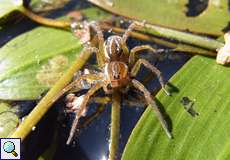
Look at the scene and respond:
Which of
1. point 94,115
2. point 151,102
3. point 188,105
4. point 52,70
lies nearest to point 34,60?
point 52,70

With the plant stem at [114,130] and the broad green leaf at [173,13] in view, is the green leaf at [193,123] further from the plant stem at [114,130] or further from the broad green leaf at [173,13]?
the broad green leaf at [173,13]

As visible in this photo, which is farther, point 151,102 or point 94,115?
point 94,115

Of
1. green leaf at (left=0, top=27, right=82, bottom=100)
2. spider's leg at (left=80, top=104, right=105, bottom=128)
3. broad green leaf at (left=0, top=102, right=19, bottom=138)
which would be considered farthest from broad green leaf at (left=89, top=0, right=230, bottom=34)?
broad green leaf at (left=0, top=102, right=19, bottom=138)

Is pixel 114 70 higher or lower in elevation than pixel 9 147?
higher

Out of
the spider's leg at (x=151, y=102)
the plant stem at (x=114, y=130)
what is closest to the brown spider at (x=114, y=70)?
the spider's leg at (x=151, y=102)

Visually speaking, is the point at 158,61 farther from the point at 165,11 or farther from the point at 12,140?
the point at 12,140

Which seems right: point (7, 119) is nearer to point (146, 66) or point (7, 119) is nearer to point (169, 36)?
point (146, 66)

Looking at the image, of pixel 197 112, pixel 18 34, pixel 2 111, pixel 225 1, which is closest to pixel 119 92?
pixel 197 112
